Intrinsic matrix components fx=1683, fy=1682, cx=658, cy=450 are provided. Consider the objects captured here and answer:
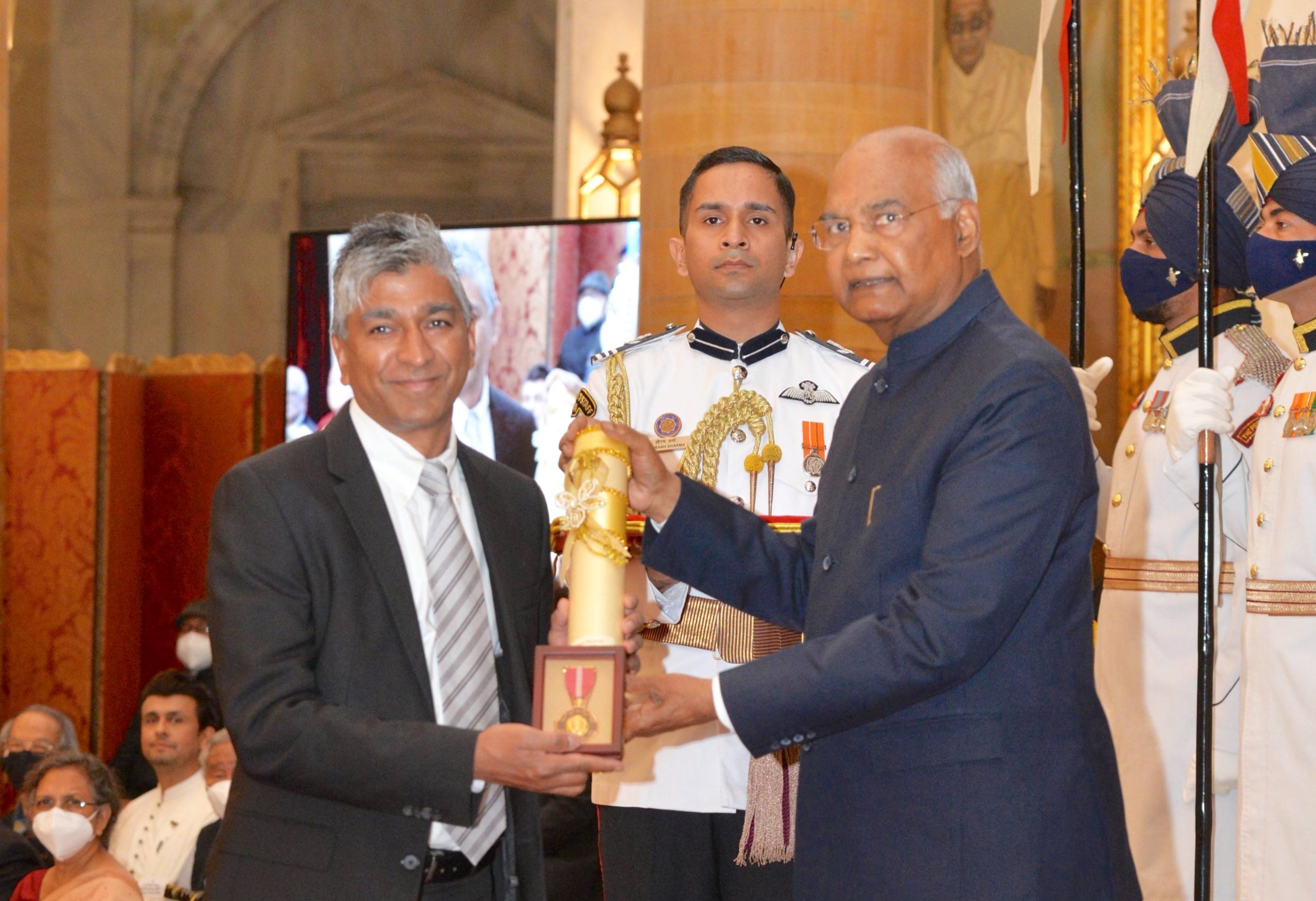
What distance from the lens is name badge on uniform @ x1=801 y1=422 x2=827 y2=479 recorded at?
3.64 meters

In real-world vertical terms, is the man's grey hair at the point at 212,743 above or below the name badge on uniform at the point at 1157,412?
below

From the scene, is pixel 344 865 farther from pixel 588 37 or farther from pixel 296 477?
pixel 588 37

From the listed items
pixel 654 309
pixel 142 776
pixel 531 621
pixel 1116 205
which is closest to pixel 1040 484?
pixel 531 621

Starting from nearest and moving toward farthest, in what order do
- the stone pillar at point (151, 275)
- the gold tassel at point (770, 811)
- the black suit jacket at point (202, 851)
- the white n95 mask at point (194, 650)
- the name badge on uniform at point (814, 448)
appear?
the gold tassel at point (770, 811) < the name badge on uniform at point (814, 448) < the black suit jacket at point (202, 851) < the white n95 mask at point (194, 650) < the stone pillar at point (151, 275)

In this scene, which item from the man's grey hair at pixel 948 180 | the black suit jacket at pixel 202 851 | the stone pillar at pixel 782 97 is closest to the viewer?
the man's grey hair at pixel 948 180

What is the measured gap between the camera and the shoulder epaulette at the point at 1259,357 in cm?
447

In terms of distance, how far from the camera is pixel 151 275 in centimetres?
1343

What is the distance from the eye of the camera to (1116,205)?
7453mm

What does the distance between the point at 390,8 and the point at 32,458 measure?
6.42 meters

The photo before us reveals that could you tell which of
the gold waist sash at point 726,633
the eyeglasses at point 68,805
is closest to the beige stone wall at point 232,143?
the eyeglasses at point 68,805

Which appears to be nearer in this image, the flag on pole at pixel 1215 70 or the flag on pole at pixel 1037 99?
the flag on pole at pixel 1215 70

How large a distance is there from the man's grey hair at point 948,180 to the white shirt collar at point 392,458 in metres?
0.96

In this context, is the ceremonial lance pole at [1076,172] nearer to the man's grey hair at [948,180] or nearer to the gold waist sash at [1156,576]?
the gold waist sash at [1156,576]

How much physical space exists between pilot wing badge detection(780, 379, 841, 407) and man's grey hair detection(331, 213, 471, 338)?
3.45 feet
